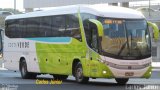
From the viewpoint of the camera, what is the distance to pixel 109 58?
21.6 meters

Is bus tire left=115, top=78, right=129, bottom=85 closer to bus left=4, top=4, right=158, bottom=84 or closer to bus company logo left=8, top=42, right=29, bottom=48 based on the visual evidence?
bus left=4, top=4, right=158, bottom=84

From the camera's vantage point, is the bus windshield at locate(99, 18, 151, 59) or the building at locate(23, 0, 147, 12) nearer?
the bus windshield at locate(99, 18, 151, 59)

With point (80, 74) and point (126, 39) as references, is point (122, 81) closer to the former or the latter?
point (80, 74)

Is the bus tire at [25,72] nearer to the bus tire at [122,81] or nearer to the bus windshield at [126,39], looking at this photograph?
the bus tire at [122,81]

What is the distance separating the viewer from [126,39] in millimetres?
21922

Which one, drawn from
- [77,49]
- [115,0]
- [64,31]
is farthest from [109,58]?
[115,0]

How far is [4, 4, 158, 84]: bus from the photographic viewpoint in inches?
854

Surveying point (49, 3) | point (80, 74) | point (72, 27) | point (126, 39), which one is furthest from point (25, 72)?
point (49, 3)

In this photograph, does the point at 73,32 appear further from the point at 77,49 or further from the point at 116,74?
the point at 116,74

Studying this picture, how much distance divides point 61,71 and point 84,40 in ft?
9.52

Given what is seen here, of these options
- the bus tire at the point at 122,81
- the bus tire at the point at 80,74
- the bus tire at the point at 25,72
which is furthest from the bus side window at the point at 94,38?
the bus tire at the point at 25,72

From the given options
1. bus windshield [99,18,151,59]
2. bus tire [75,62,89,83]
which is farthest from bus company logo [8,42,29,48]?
bus windshield [99,18,151,59]

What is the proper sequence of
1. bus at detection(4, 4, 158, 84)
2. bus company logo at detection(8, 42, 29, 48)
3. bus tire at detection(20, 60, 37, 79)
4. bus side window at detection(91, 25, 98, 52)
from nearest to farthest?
bus at detection(4, 4, 158, 84)
bus side window at detection(91, 25, 98, 52)
bus company logo at detection(8, 42, 29, 48)
bus tire at detection(20, 60, 37, 79)

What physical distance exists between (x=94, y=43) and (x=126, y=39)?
1273mm
